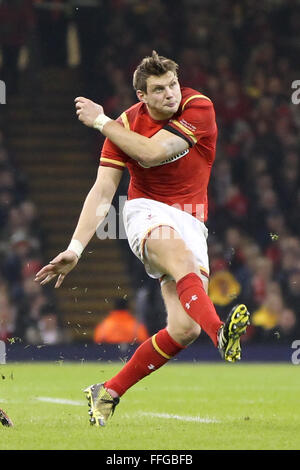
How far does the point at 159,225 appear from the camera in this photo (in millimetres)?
6426

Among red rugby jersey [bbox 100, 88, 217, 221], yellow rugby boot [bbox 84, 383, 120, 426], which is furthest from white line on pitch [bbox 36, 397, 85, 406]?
red rugby jersey [bbox 100, 88, 217, 221]

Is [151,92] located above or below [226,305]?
above

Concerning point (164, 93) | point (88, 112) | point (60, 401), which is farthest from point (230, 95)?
point (88, 112)

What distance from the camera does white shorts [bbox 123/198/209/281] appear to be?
6479 millimetres

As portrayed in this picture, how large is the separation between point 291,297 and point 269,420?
743 centimetres

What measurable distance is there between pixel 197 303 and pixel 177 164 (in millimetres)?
978

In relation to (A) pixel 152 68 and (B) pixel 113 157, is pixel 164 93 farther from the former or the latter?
(B) pixel 113 157

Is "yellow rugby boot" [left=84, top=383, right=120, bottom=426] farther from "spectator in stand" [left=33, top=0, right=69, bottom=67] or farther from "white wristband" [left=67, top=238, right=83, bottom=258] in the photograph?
"spectator in stand" [left=33, top=0, right=69, bottom=67]

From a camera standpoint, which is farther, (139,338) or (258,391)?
(139,338)

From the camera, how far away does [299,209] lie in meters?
15.4

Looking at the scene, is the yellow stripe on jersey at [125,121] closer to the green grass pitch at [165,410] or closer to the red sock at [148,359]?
the red sock at [148,359]

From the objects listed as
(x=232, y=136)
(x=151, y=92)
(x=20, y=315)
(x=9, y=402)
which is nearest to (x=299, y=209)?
(x=232, y=136)
